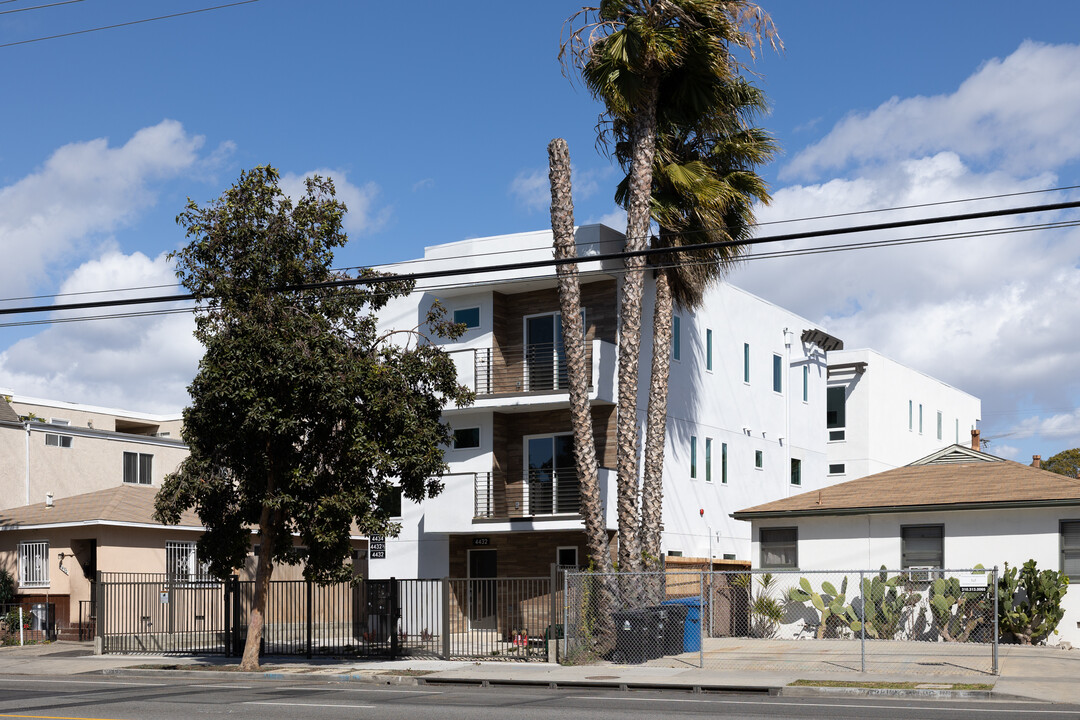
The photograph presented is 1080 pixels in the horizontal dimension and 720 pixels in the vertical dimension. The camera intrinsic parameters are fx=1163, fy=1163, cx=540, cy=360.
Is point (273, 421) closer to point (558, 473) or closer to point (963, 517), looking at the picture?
point (558, 473)

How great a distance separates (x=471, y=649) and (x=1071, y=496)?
13879 mm

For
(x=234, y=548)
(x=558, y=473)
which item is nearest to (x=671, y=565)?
(x=558, y=473)

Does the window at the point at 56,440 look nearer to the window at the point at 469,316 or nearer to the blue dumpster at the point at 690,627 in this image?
the window at the point at 469,316

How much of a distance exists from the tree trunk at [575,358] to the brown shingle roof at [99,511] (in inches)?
468

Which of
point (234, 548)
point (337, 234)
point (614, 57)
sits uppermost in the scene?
point (614, 57)

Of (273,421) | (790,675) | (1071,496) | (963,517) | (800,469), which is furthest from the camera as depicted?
(800,469)

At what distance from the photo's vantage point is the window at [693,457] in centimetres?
3297

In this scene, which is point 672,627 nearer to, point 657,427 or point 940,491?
point 657,427

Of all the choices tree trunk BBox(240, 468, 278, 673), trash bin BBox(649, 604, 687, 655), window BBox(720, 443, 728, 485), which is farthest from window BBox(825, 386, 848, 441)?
tree trunk BBox(240, 468, 278, 673)

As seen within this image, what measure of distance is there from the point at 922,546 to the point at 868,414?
20.1 m

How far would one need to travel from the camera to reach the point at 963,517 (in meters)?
26.9

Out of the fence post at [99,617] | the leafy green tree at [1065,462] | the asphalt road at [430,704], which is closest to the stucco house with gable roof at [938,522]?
the asphalt road at [430,704]

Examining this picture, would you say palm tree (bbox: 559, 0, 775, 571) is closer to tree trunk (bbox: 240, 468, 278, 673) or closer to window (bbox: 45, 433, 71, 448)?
tree trunk (bbox: 240, 468, 278, 673)

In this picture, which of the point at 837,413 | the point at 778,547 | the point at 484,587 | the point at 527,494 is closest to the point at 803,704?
the point at 778,547
